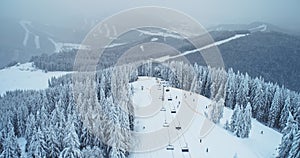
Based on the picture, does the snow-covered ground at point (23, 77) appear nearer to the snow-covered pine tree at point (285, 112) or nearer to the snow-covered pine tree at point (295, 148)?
the snow-covered pine tree at point (285, 112)

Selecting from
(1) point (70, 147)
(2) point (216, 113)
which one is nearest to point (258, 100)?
(2) point (216, 113)

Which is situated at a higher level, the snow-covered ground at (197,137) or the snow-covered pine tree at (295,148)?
the snow-covered pine tree at (295,148)

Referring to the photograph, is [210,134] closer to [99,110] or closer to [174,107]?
[174,107]

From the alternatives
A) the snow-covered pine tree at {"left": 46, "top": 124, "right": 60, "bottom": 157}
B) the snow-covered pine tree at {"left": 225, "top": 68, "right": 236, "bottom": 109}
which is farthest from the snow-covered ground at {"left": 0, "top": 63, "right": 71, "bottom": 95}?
the snow-covered pine tree at {"left": 46, "top": 124, "right": 60, "bottom": 157}

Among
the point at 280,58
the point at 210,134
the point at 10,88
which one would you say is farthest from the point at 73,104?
the point at 280,58

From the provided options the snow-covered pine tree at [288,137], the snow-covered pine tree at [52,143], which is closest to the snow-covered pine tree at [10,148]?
the snow-covered pine tree at [52,143]

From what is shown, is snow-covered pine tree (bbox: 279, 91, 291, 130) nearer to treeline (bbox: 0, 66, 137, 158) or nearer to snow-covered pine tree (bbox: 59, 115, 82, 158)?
treeline (bbox: 0, 66, 137, 158)

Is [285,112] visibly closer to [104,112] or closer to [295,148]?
[295,148]
